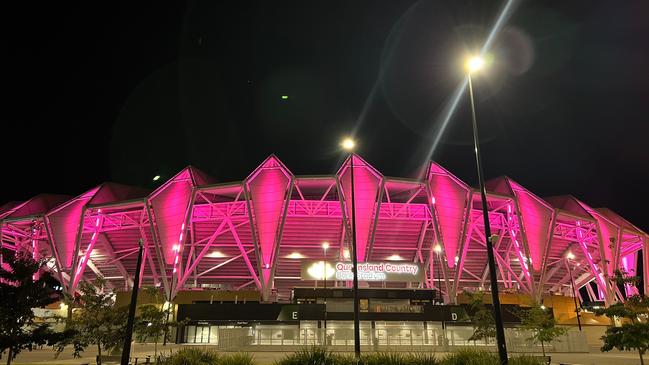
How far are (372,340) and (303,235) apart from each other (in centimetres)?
2368

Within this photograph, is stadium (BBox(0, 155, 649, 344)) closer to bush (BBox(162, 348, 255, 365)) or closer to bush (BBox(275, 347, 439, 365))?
bush (BBox(162, 348, 255, 365))

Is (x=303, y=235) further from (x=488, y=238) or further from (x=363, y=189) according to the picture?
(x=488, y=238)

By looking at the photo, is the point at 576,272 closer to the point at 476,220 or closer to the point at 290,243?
the point at 476,220

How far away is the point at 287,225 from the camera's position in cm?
5381

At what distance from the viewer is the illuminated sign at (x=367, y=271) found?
153ft

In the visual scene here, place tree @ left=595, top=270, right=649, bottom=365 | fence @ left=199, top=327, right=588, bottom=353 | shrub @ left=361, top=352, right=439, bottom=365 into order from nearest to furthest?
shrub @ left=361, top=352, right=439, bottom=365
tree @ left=595, top=270, right=649, bottom=365
fence @ left=199, top=327, right=588, bottom=353

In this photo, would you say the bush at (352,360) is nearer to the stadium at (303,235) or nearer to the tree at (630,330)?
the tree at (630,330)

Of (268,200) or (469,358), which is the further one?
(268,200)

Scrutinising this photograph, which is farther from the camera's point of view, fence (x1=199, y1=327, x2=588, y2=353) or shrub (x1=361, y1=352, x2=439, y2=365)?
fence (x1=199, y1=327, x2=588, y2=353)

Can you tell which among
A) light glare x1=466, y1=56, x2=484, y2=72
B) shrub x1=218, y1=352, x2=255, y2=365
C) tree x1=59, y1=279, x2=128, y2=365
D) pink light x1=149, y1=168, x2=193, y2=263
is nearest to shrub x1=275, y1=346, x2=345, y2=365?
shrub x1=218, y1=352, x2=255, y2=365

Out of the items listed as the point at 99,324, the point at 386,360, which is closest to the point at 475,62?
the point at 386,360

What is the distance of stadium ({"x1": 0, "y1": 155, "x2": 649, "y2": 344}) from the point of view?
4306 centimetres

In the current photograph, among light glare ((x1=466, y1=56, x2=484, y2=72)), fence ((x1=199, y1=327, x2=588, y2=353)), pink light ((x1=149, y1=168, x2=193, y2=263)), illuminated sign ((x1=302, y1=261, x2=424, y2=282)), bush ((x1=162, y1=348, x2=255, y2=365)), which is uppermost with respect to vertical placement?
pink light ((x1=149, y1=168, x2=193, y2=263))

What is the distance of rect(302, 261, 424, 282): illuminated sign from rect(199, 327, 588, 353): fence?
37.0ft
